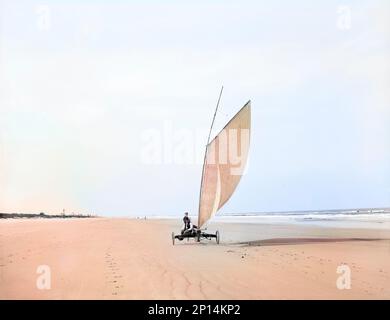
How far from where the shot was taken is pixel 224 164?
15375mm

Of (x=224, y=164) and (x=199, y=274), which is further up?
(x=224, y=164)

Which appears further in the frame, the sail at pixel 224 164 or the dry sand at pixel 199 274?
the sail at pixel 224 164

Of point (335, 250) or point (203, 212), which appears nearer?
point (335, 250)

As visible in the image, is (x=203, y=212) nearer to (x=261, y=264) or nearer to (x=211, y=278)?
(x=261, y=264)

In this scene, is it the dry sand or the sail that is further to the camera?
the sail

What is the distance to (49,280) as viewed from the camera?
689 centimetres

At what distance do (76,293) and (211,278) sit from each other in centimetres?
224

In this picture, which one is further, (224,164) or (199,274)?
(224,164)

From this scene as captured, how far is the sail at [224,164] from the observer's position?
1481 centimetres

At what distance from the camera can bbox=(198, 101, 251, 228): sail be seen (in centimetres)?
1481

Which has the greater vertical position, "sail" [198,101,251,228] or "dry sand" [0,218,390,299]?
"sail" [198,101,251,228]

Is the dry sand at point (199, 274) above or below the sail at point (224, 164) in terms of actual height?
below
